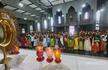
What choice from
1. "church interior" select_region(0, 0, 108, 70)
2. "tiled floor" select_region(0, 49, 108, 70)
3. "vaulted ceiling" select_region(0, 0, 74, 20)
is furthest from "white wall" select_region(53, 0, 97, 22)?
"tiled floor" select_region(0, 49, 108, 70)

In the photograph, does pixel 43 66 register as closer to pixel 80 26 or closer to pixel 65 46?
pixel 65 46

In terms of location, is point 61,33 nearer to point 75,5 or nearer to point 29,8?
point 75,5

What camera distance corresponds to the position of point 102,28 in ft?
2.96

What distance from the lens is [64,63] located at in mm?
1084

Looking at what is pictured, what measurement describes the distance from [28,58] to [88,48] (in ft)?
1.94

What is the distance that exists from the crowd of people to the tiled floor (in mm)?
84

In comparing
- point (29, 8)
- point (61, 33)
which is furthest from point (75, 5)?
point (29, 8)

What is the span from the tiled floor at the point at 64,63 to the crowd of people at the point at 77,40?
8cm

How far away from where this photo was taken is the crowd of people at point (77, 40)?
0.98 meters

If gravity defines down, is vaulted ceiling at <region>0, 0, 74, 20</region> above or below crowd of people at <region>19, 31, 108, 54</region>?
above

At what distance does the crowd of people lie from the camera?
980 millimetres

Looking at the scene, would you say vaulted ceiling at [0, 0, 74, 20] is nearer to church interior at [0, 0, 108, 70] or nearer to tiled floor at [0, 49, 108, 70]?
church interior at [0, 0, 108, 70]

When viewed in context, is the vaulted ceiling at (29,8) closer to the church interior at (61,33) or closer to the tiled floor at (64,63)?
the church interior at (61,33)

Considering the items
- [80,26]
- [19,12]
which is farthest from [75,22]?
[19,12]
